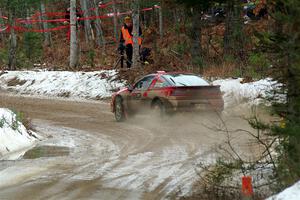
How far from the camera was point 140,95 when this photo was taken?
17.6 m

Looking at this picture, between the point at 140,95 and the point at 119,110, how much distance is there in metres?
1.09

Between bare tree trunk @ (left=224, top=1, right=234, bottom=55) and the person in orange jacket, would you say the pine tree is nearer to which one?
bare tree trunk @ (left=224, top=1, right=234, bottom=55)

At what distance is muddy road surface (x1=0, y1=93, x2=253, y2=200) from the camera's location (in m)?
8.77

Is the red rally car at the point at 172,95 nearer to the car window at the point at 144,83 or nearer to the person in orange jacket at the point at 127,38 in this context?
the car window at the point at 144,83

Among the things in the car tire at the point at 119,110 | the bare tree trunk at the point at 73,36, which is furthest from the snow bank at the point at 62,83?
the car tire at the point at 119,110

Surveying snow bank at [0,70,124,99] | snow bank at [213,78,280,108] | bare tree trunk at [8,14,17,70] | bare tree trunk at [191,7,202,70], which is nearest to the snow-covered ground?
snow bank at [0,70,124,99]

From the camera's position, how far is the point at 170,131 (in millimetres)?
15078

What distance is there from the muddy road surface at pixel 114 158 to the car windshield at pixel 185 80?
0.84 meters

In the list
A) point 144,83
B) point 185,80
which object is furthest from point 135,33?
point 185,80

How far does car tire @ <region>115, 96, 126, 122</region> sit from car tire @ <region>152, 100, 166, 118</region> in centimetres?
149

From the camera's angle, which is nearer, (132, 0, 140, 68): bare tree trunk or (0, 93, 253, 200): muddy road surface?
(0, 93, 253, 200): muddy road surface

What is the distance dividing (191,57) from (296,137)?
18633 millimetres

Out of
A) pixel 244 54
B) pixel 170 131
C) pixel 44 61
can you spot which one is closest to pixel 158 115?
pixel 170 131

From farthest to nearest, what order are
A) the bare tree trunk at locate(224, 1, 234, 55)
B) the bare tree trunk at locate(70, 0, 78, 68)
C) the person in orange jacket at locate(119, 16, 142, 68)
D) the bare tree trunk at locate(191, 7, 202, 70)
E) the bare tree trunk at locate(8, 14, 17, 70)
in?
the bare tree trunk at locate(8, 14, 17, 70), the bare tree trunk at locate(70, 0, 78, 68), the person in orange jacket at locate(119, 16, 142, 68), the bare tree trunk at locate(224, 1, 234, 55), the bare tree trunk at locate(191, 7, 202, 70)
